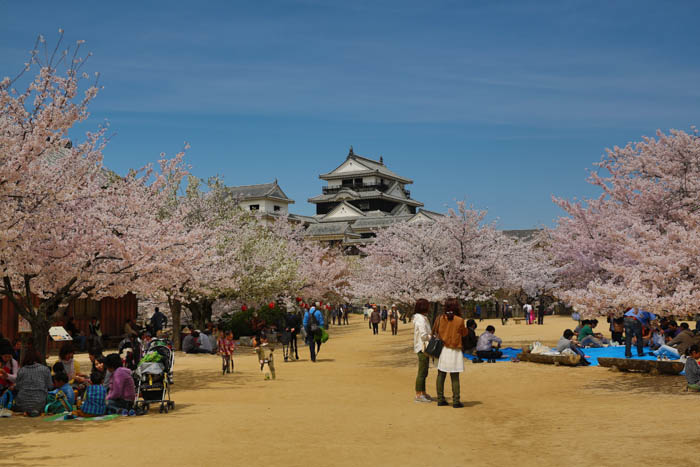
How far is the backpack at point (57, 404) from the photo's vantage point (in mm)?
10906

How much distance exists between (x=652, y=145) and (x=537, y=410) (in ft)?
40.2

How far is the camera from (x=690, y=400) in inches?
451

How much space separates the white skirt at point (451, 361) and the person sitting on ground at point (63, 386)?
6.01m

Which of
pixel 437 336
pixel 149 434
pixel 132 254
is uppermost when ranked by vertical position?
pixel 132 254

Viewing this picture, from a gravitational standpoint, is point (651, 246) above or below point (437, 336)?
above

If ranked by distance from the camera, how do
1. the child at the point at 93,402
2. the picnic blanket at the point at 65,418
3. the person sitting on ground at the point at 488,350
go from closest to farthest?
the picnic blanket at the point at 65,418 → the child at the point at 93,402 → the person sitting on ground at the point at 488,350

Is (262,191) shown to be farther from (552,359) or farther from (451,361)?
(451,361)

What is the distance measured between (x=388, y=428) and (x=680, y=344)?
9.78m

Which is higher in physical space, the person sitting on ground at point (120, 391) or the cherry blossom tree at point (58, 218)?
the cherry blossom tree at point (58, 218)

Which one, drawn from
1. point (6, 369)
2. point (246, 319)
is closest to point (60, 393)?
point (6, 369)

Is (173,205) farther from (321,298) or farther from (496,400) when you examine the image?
(321,298)

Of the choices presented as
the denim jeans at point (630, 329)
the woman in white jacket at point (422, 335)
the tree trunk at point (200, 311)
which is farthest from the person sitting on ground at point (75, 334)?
the denim jeans at point (630, 329)

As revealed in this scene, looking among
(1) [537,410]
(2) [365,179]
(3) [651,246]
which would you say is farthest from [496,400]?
(2) [365,179]

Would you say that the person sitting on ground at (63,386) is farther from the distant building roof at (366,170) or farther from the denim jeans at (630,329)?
the distant building roof at (366,170)
